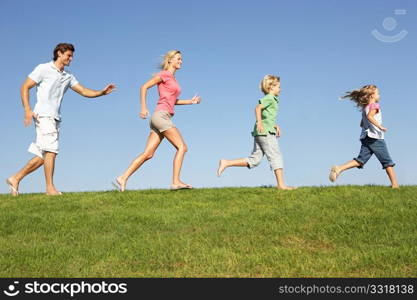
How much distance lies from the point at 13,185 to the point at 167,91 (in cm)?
428

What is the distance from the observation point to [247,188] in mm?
12000

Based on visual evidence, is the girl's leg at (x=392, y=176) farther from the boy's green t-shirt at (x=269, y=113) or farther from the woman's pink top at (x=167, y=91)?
the woman's pink top at (x=167, y=91)

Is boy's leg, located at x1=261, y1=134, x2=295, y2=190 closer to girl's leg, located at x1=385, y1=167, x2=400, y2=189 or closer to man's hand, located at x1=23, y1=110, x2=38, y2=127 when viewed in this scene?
girl's leg, located at x1=385, y1=167, x2=400, y2=189

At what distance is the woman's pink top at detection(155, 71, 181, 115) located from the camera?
37.6 ft

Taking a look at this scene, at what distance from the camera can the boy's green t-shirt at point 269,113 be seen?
38.0 feet

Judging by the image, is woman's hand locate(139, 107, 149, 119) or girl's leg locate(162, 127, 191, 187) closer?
woman's hand locate(139, 107, 149, 119)

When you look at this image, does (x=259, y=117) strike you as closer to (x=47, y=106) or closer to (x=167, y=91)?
(x=167, y=91)

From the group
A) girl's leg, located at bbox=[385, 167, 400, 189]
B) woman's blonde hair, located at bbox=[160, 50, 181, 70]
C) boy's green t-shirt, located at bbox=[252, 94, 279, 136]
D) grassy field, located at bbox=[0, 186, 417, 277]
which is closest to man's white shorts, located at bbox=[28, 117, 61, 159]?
grassy field, located at bbox=[0, 186, 417, 277]

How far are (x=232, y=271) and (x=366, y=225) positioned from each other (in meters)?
3.12

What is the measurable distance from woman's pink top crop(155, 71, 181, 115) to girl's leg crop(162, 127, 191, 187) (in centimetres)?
46

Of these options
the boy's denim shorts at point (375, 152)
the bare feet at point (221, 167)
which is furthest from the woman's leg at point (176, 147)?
the boy's denim shorts at point (375, 152)

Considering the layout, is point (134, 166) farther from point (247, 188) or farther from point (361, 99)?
point (361, 99)

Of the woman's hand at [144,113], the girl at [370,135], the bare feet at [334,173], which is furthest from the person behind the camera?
the bare feet at [334,173]

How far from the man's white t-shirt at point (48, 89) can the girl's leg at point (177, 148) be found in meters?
2.57
